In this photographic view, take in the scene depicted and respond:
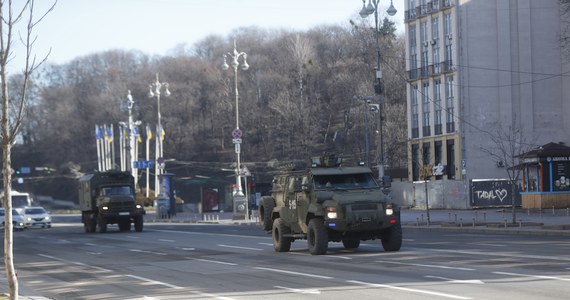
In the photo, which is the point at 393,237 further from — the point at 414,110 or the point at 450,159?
the point at 414,110

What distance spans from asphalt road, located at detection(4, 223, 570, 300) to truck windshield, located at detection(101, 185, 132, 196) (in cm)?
1963

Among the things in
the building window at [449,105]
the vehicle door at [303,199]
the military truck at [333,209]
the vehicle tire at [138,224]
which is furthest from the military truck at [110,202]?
the building window at [449,105]

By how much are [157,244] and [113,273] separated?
13436mm

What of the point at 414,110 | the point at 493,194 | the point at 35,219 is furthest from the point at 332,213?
the point at 414,110

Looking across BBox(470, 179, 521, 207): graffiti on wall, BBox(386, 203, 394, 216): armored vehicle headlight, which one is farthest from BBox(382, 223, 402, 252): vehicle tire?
BBox(470, 179, 521, 207): graffiti on wall

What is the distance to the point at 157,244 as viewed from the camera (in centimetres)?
3659

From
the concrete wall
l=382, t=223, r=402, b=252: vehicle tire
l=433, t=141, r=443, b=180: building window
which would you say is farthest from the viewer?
l=433, t=141, r=443, b=180: building window

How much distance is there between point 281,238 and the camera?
2848cm

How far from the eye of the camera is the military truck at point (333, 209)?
1024 inches

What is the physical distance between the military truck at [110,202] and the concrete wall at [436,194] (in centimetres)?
2255

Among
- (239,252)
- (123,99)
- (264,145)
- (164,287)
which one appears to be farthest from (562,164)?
(123,99)

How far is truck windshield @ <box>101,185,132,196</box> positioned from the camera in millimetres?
52844

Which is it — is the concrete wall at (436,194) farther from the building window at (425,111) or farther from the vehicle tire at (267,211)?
the vehicle tire at (267,211)

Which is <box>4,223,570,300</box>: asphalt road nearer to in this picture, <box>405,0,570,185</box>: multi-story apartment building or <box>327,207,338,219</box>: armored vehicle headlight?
<box>327,207,338,219</box>: armored vehicle headlight
